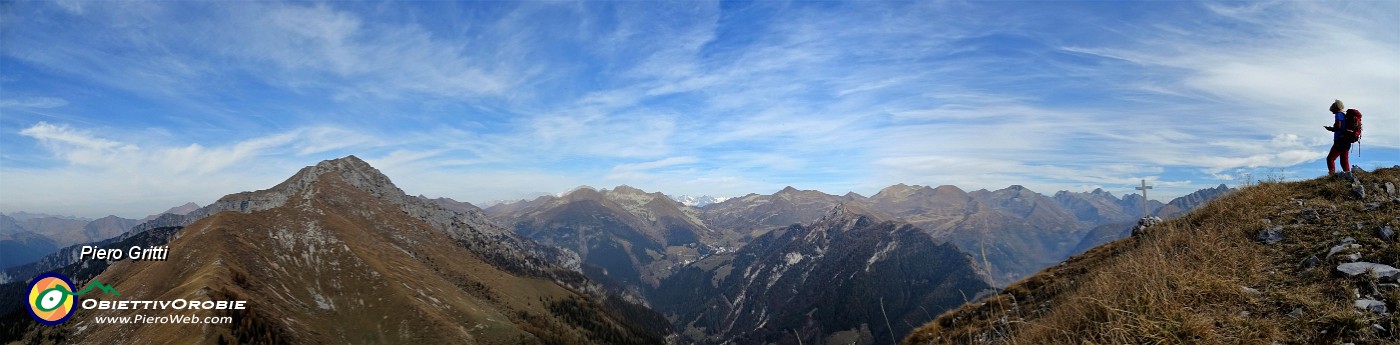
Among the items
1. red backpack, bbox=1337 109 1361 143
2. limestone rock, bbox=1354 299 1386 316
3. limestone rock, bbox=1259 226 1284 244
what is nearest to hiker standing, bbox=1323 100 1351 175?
red backpack, bbox=1337 109 1361 143

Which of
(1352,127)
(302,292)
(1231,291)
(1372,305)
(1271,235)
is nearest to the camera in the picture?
(1372,305)

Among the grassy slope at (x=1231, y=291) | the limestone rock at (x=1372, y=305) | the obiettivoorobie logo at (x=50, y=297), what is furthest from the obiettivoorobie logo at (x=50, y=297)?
the limestone rock at (x=1372, y=305)

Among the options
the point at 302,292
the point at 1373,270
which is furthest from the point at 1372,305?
the point at 302,292

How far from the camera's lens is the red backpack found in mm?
19766

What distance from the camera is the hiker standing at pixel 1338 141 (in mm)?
19969

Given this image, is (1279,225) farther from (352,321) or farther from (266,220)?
(266,220)

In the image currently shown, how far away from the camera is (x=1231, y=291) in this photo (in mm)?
9492

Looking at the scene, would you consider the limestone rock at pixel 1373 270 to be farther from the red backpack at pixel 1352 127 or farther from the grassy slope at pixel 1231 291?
the red backpack at pixel 1352 127

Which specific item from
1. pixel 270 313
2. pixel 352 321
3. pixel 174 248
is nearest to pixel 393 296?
pixel 352 321

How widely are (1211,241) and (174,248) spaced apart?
19056 centimetres

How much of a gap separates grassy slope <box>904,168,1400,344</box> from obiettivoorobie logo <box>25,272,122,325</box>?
7801 cm

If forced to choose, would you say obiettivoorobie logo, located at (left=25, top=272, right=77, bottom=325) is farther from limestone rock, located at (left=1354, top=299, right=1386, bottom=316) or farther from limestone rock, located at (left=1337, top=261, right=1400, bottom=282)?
limestone rock, located at (left=1337, top=261, right=1400, bottom=282)

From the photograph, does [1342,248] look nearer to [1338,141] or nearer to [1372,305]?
[1372,305]

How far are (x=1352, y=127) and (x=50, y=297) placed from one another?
102 meters
